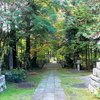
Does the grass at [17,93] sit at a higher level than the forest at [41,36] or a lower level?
lower

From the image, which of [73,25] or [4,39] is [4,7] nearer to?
[4,39]

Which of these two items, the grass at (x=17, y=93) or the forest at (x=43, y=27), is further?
the forest at (x=43, y=27)

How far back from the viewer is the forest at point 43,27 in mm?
6893

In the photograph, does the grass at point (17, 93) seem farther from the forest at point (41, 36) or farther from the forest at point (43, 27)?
the forest at point (43, 27)

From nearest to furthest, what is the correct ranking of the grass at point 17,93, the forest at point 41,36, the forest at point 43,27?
the grass at point 17,93
the forest at point 41,36
the forest at point 43,27

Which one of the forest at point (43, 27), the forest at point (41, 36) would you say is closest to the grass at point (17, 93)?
the forest at point (41, 36)

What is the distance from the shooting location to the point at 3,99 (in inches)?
159

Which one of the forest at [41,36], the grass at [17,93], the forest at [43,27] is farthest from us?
the forest at [43,27]

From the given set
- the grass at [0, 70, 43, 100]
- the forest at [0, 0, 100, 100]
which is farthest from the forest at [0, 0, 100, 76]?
the grass at [0, 70, 43, 100]

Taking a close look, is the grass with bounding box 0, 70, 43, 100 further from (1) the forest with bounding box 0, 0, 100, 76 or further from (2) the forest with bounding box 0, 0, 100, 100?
(1) the forest with bounding box 0, 0, 100, 76

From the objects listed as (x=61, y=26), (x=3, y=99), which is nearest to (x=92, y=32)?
(x=61, y=26)

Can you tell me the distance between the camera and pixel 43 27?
29.0 ft

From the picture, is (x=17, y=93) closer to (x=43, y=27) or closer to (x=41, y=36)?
(x=43, y=27)

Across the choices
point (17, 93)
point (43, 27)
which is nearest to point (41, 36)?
point (43, 27)
